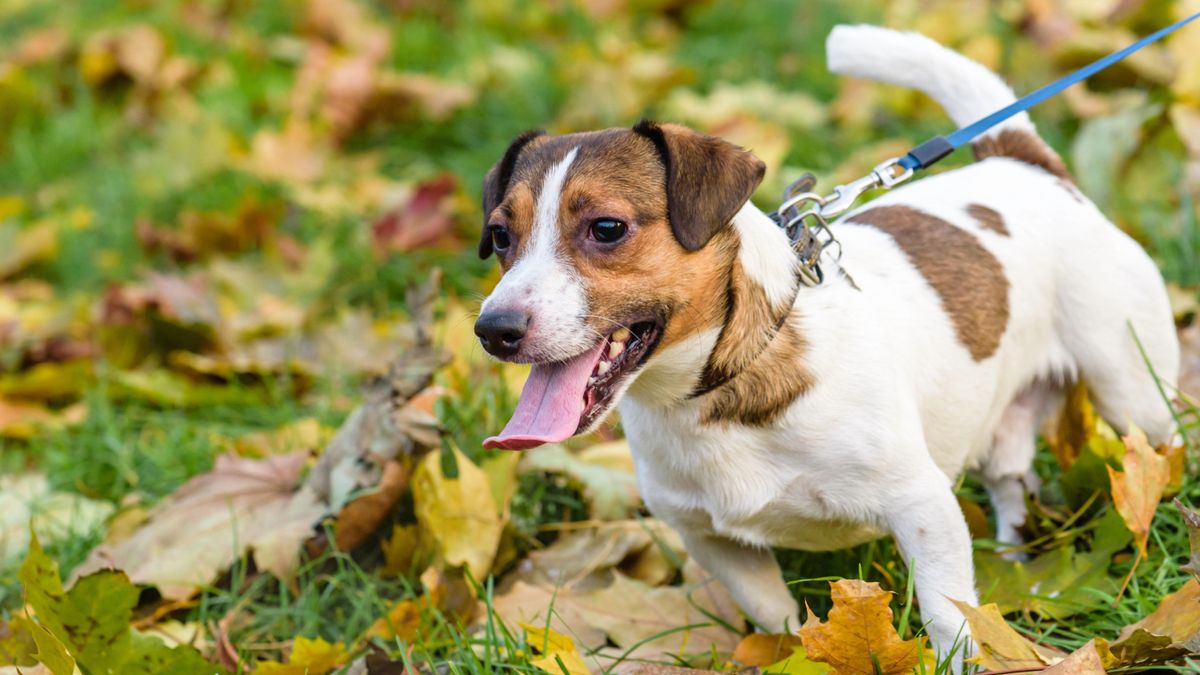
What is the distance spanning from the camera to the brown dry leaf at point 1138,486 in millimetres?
2500

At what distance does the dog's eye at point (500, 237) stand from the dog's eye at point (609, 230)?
8.1 inches

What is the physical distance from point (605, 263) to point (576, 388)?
9.2 inches

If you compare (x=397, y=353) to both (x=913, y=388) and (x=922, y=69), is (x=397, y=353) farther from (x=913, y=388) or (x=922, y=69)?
(x=913, y=388)

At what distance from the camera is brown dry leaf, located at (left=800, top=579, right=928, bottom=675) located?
6.88ft

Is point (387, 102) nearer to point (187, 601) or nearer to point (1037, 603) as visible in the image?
point (187, 601)

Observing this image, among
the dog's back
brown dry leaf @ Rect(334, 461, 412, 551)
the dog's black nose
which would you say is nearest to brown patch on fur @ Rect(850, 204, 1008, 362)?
the dog's back

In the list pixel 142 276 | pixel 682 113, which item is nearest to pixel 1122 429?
pixel 682 113

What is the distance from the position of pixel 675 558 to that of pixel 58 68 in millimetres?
5746

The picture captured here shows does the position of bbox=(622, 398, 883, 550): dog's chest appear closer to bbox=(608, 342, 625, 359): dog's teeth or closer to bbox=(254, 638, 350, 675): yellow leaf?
bbox=(608, 342, 625, 359): dog's teeth

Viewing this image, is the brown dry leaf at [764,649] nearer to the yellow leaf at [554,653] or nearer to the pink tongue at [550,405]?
the yellow leaf at [554,653]

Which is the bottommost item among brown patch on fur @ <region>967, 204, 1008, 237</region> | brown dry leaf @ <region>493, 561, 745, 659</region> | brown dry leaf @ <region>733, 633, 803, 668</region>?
brown dry leaf @ <region>493, 561, 745, 659</region>

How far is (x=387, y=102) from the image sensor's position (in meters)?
6.27

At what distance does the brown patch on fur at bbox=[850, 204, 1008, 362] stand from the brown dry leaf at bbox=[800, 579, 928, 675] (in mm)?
860

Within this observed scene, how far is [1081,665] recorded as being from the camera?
6.68 ft
